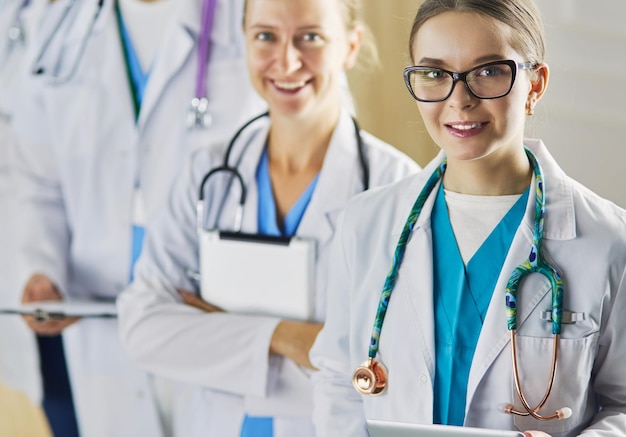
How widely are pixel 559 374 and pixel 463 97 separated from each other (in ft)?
0.99

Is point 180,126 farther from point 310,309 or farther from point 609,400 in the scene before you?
point 609,400

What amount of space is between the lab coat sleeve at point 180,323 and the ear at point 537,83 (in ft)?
2.06

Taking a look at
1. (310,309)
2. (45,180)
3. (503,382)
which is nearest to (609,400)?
(503,382)

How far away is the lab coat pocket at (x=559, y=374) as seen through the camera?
96cm

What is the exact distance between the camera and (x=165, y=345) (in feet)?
5.05

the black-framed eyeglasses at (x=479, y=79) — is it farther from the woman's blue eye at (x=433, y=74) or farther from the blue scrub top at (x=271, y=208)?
the blue scrub top at (x=271, y=208)

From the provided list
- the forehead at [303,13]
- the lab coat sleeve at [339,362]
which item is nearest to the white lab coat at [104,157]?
the forehead at [303,13]

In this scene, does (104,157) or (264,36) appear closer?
(264,36)

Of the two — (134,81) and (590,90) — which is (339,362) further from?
(134,81)

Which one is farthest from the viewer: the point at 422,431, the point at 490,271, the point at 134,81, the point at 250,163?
the point at 134,81

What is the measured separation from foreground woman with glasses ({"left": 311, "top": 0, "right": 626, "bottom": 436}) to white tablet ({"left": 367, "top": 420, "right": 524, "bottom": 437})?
51 millimetres

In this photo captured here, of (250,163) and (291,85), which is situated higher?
(291,85)

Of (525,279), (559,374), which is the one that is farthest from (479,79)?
(559,374)

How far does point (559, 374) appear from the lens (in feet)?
3.16
